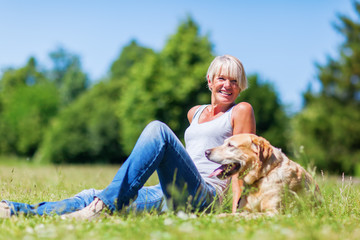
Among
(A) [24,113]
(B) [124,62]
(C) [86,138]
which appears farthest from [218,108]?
(A) [24,113]

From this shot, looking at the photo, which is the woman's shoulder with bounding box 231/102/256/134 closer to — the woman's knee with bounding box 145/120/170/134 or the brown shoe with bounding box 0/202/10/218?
the woman's knee with bounding box 145/120/170/134

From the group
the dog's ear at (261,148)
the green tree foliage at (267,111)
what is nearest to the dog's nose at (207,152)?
the dog's ear at (261,148)

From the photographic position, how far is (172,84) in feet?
96.9

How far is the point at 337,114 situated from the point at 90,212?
993 inches

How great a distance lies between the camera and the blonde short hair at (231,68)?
4.97 m

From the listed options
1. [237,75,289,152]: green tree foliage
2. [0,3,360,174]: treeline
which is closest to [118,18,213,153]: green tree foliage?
[0,3,360,174]: treeline

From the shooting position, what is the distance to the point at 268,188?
4215mm

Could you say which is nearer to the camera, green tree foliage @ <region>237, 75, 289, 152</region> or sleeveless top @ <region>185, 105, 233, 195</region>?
sleeveless top @ <region>185, 105, 233, 195</region>

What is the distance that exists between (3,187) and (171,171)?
111 inches

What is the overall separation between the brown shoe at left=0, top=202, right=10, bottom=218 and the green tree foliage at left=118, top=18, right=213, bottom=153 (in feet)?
82.0

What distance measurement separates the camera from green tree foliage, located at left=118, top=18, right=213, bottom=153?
1155 inches

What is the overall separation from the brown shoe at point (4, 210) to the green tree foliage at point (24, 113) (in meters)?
47.2

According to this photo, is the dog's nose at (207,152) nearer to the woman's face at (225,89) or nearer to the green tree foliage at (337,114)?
the woman's face at (225,89)

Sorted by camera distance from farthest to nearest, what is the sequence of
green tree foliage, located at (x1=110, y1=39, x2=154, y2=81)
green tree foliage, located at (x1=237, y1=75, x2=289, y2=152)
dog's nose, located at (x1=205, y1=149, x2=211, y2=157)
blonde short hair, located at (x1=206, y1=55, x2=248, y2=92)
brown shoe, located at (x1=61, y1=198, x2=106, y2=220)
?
green tree foliage, located at (x1=110, y1=39, x2=154, y2=81), green tree foliage, located at (x1=237, y1=75, x2=289, y2=152), blonde short hair, located at (x1=206, y1=55, x2=248, y2=92), dog's nose, located at (x1=205, y1=149, x2=211, y2=157), brown shoe, located at (x1=61, y1=198, x2=106, y2=220)
